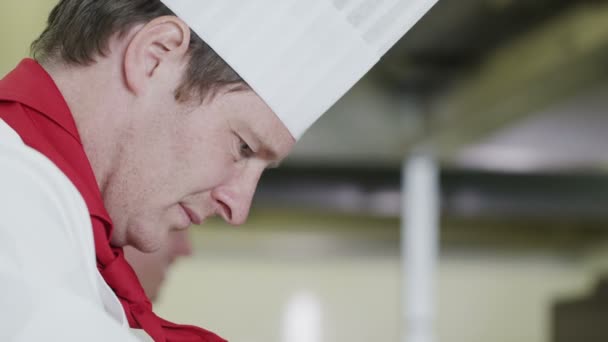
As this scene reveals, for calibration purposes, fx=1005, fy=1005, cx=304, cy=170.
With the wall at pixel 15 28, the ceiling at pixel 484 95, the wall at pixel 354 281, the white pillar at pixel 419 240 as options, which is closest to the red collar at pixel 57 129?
the wall at pixel 15 28

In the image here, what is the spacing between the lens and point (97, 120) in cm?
73

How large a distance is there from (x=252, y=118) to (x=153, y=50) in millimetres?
96

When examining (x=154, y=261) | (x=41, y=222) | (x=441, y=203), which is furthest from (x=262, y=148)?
(x=441, y=203)

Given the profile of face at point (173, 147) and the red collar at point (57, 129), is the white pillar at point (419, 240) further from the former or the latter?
the red collar at point (57, 129)

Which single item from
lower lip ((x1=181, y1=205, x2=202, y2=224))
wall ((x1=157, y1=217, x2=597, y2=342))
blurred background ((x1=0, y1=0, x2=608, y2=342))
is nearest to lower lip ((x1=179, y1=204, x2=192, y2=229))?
lower lip ((x1=181, y1=205, x2=202, y2=224))

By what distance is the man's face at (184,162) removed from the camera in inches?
29.0

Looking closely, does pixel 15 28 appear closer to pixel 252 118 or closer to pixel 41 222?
pixel 252 118

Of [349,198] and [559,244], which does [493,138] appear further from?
[559,244]

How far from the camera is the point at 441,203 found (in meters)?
6.24

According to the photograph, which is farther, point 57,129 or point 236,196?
point 236,196

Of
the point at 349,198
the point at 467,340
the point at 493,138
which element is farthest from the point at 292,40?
the point at 467,340

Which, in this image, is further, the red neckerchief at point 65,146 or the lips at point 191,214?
the lips at point 191,214

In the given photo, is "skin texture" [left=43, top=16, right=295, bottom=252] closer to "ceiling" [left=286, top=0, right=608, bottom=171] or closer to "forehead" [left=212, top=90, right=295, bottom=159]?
"forehead" [left=212, top=90, right=295, bottom=159]

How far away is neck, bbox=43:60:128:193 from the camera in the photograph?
0.72 m
